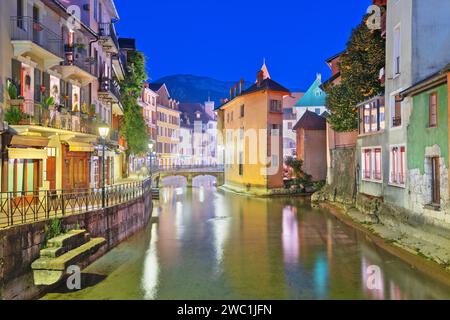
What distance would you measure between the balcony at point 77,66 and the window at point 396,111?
18171 mm


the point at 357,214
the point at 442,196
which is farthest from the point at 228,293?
the point at 357,214

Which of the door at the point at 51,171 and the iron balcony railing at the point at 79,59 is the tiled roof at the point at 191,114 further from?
the door at the point at 51,171

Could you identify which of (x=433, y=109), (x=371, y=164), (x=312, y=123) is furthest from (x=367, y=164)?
(x=312, y=123)

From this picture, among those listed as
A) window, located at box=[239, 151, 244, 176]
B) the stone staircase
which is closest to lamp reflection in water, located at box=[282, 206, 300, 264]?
the stone staircase

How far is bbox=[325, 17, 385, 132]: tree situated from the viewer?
101ft

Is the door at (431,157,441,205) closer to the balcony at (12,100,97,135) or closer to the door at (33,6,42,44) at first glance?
the balcony at (12,100,97,135)

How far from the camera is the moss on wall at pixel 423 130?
18.0 meters

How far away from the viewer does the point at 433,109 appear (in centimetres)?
1934

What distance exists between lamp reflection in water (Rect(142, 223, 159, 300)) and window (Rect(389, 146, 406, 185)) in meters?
14.0

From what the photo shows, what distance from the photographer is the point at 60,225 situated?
15.2 m

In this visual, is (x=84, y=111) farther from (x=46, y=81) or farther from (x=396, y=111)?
(x=396, y=111)

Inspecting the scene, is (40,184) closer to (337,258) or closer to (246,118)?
(337,258)

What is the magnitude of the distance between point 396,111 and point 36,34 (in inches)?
786

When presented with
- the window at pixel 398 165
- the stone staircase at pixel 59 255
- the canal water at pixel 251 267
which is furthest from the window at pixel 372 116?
the stone staircase at pixel 59 255
